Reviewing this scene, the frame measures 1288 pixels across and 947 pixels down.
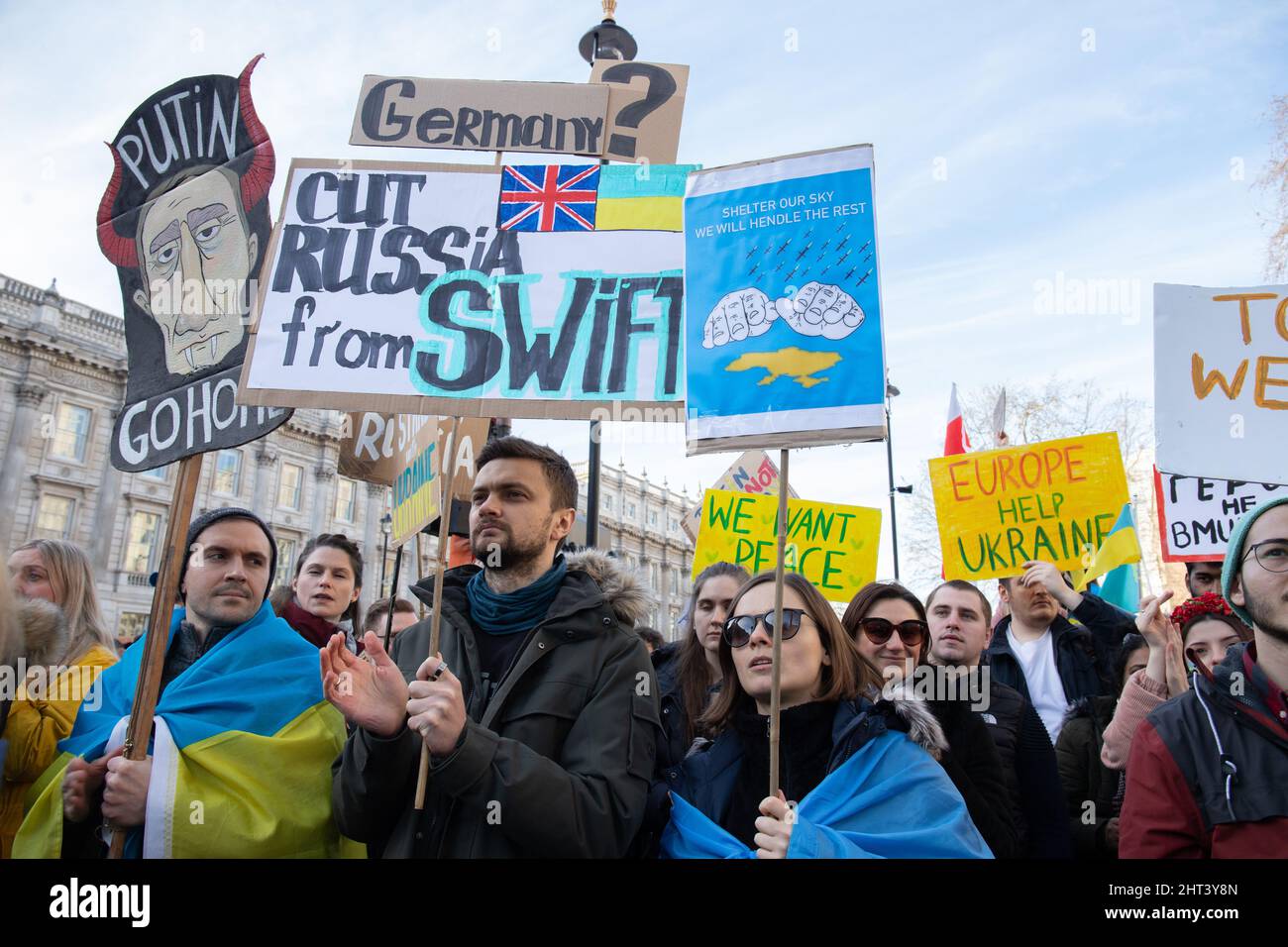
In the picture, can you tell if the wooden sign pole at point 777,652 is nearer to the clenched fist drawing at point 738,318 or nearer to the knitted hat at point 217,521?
the clenched fist drawing at point 738,318

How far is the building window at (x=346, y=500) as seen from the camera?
42438 millimetres

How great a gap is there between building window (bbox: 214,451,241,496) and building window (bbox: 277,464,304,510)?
2550 millimetres

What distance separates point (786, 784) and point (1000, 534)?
366cm

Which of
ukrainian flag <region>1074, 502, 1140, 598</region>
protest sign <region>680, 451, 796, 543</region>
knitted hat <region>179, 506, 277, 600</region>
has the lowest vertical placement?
knitted hat <region>179, 506, 277, 600</region>

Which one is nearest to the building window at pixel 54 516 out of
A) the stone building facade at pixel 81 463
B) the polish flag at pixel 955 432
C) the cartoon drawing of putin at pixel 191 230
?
the stone building facade at pixel 81 463

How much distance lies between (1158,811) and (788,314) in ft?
5.48

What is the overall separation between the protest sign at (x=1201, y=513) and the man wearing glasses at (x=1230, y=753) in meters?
2.75

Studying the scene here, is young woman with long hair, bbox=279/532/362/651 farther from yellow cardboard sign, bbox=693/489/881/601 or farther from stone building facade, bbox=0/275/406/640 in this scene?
stone building facade, bbox=0/275/406/640

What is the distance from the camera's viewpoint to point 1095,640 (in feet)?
15.6

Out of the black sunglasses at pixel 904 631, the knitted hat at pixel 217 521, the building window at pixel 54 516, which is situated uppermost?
the building window at pixel 54 516

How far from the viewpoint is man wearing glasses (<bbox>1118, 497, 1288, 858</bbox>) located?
2.12 m

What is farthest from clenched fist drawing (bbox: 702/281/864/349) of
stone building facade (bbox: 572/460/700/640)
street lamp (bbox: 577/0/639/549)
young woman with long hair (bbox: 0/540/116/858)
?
stone building facade (bbox: 572/460/700/640)
